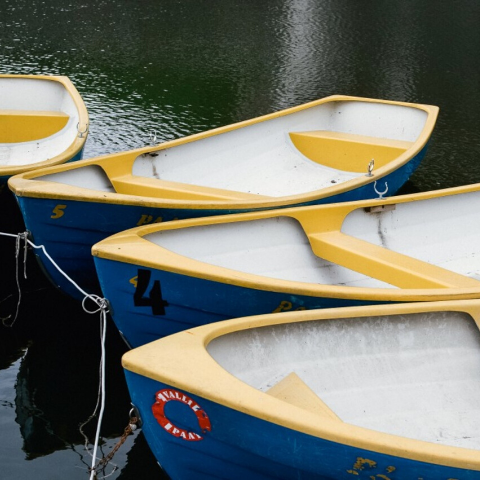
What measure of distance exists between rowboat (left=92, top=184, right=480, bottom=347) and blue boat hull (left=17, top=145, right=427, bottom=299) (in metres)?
0.54

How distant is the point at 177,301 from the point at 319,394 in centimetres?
129

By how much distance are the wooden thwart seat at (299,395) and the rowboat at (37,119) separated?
4528 mm

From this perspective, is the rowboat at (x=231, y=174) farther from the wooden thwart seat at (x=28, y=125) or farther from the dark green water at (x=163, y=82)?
the wooden thwart seat at (x=28, y=125)

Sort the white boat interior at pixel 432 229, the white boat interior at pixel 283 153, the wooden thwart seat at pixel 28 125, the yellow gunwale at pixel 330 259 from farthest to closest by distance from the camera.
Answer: the wooden thwart seat at pixel 28 125, the white boat interior at pixel 283 153, the white boat interior at pixel 432 229, the yellow gunwale at pixel 330 259

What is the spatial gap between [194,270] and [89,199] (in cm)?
156

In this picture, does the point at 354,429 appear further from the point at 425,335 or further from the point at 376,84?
the point at 376,84

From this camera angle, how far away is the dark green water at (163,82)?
5.53 metres

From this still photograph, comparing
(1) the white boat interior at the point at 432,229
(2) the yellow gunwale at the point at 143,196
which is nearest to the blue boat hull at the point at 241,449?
(2) the yellow gunwale at the point at 143,196

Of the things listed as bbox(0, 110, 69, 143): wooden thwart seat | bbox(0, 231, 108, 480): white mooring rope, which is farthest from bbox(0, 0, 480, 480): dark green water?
bbox(0, 110, 69, 143): wooden thwart seat

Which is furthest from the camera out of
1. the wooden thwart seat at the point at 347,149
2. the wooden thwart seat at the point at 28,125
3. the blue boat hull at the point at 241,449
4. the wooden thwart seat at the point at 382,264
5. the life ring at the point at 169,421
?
the wooden thwart seat at the point at 28,125

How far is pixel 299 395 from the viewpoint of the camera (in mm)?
4340

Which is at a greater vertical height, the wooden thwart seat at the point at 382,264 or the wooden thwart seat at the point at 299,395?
the wooden thwart seat at the point at 382,264

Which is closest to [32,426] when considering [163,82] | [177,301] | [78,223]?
[177,301]

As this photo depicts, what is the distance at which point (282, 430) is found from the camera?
11.3 feet
